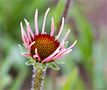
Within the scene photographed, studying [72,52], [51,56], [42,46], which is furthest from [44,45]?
[72,52]

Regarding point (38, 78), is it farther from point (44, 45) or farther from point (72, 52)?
point (72, 52)

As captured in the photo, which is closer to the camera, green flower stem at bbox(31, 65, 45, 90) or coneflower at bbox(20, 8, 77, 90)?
coneflower at bbox(20, 8, 77, 90)

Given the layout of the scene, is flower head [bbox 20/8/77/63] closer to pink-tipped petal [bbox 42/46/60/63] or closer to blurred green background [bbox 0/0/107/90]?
pink-tipped petal [bbox 42/46/60/63]

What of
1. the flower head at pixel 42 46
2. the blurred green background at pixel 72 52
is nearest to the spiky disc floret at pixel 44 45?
the flower head at pixel 42 46

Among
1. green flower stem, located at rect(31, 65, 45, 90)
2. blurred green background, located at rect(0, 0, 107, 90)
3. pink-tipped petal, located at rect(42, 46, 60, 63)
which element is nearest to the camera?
pink-tipped petal, located at rect(42, 46, 60, 63)

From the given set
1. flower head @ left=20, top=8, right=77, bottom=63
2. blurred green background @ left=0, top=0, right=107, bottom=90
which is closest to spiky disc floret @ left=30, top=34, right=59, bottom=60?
flower head @ left=20, top=8, right=77, bottom=63

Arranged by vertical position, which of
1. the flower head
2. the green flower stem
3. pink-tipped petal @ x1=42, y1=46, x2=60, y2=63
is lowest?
the green flower stem

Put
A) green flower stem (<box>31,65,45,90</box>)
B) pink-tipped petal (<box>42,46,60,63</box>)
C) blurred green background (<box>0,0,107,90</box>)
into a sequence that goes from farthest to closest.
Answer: blurred green background (<box>0,0,107,90</box>), green flower stem (<box>31,65,45,90</box>), pink-tipped petal (<box>42,46,60,63</box>)

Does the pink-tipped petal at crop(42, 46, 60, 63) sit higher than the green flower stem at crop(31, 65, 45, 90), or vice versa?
the pink-tipped petal at crop(42, 46, 60, 63)

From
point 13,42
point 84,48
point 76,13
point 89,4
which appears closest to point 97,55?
point 84,48
